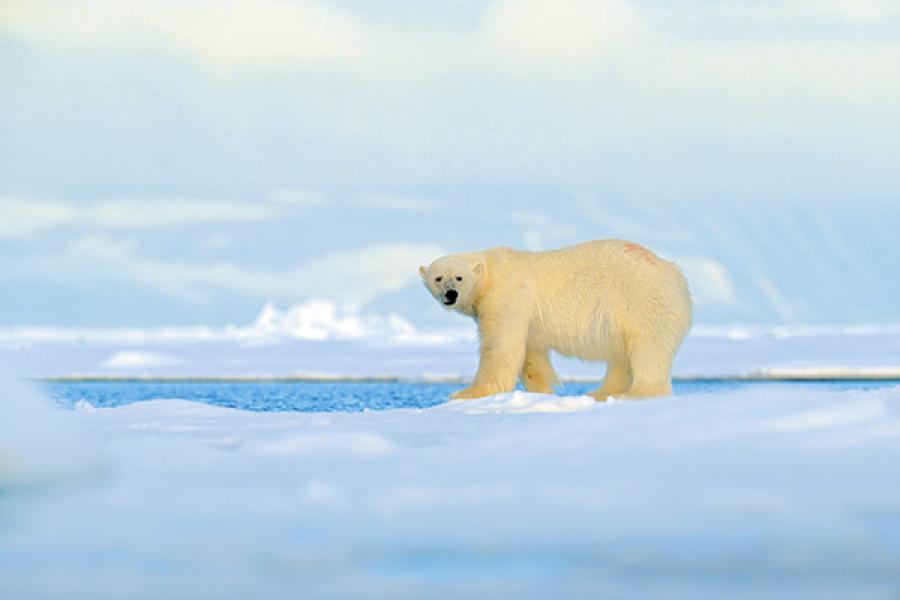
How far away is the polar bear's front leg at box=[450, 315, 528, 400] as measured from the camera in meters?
7.98

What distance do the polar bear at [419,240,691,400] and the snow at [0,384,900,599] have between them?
3648 mm

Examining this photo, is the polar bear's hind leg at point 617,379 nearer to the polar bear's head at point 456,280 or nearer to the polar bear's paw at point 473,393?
the polar bear's paw at point 473,393

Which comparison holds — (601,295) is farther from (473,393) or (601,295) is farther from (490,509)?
(490,509)

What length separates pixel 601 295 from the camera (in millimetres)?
8078

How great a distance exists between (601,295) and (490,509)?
515 centimetres

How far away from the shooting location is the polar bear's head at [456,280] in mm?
7934

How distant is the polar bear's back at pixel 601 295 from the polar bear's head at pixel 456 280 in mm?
199

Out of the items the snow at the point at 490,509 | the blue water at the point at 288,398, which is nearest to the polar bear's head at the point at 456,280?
the blue water at the point at 288,398

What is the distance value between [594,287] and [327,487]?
16.6ft

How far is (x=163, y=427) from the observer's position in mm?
5445

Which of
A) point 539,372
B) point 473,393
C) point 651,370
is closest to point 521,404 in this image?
point 473,393

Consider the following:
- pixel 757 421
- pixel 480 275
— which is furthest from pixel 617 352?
pixel 757 421

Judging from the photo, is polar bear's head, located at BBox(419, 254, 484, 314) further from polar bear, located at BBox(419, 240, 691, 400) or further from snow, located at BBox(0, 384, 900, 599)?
snow, located at BBox(0, 384, 900, 599)

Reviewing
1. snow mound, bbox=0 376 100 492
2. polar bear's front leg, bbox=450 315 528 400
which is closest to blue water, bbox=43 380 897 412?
polar bear's front leg, bbox=450 315 528 400
